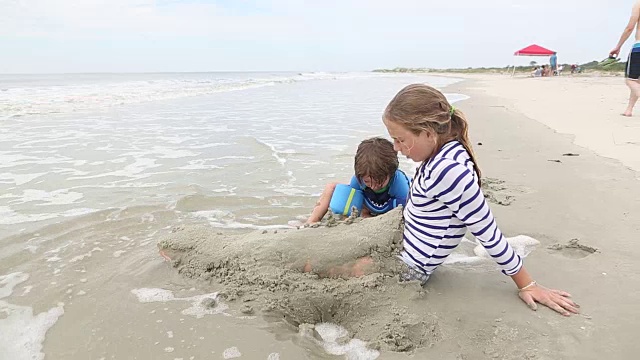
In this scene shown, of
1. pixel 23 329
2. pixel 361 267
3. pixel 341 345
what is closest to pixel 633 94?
pixel 361 267

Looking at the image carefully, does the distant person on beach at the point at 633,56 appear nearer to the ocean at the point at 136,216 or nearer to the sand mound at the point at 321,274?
the ocean at the point at 136,216

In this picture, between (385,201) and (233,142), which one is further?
(233,142)

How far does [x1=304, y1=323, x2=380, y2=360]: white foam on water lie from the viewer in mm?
1938

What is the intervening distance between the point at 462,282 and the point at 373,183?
104cm

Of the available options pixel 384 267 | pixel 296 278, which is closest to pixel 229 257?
pixel 296 278

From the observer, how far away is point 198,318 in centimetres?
222

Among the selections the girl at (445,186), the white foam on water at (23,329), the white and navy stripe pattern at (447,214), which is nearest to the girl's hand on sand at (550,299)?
the girl at (445,186)

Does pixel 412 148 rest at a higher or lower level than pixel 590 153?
higher

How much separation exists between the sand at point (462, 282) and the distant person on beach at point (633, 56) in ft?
15.8

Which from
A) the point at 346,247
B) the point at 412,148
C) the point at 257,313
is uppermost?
the point at 412,148

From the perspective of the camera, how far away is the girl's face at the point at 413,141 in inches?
87.2

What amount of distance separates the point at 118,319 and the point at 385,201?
200 cm

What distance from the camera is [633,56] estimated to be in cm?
768

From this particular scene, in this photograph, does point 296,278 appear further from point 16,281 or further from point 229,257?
point 16,281
